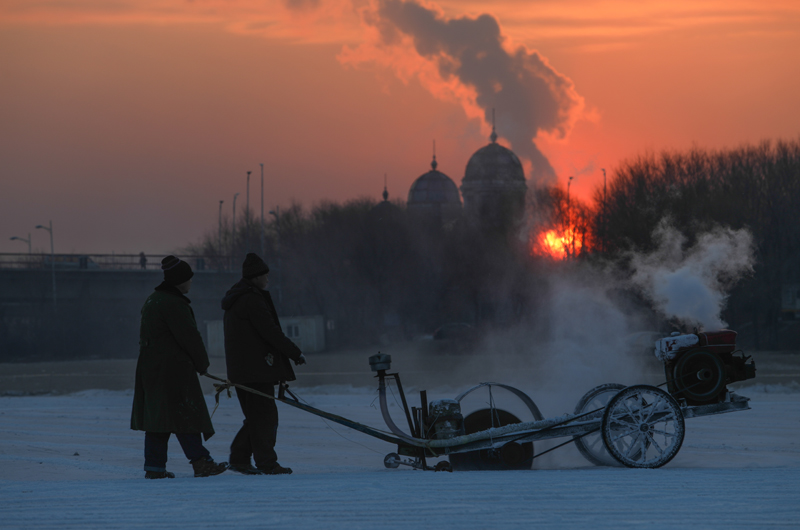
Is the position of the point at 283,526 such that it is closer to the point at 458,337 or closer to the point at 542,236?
the point at 458,337

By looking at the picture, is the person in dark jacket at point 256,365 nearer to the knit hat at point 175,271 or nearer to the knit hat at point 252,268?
the knit hat at point 252,268

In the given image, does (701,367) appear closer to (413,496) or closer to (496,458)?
(496,458)

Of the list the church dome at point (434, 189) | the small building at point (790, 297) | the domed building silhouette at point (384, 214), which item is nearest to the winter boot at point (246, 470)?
the small building at point (790, 297)

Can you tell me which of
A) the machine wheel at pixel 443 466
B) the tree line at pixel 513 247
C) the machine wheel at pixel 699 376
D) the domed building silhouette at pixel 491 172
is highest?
the domed building silhouette at pixel 491 172

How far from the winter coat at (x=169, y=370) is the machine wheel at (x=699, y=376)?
12.4 ft

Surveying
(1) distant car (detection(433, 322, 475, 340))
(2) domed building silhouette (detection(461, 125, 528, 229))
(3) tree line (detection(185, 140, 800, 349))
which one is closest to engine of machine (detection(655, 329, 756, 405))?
(3) tree line (detection(185, 140, 800, 349))

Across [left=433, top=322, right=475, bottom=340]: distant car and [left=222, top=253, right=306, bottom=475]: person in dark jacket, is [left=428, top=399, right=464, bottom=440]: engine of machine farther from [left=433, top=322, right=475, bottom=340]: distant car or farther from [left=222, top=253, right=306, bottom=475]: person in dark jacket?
[left=433, top=322, right=475, bottom=340]: distant car

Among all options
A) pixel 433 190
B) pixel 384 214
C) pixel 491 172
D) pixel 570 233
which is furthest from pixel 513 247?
pixel 433 190

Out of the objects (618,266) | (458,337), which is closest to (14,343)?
(458,337)

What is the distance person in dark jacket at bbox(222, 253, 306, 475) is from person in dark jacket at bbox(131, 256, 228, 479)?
0.97 ft

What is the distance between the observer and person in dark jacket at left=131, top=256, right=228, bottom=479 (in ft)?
23.1

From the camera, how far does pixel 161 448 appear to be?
279 inches

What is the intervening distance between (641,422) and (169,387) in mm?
3634

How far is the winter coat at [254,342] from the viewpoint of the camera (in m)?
7.36
